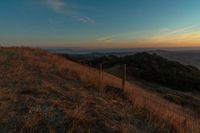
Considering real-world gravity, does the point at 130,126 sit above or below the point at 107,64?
above

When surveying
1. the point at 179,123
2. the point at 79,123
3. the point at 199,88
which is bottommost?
the point at 199,88

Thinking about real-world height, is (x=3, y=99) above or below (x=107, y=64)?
above

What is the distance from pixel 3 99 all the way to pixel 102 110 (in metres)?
2.59

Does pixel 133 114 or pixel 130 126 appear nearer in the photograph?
pixel 130 126

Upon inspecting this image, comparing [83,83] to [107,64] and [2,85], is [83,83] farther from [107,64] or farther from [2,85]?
[107,64]

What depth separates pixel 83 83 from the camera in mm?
9477

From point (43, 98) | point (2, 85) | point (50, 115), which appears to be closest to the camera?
point (50, 115)

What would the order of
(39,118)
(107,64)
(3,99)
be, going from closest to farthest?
(39,118), (3,99), (107,64)

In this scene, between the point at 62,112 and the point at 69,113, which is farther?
the point at 62,112

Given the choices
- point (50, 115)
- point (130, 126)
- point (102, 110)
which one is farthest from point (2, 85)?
point (130, 126)

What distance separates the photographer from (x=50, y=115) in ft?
16.4

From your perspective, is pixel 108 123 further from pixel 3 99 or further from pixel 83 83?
pixel 83 83

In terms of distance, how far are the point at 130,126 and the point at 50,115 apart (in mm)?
1831

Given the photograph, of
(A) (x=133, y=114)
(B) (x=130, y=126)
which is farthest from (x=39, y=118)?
(A) (x=133, y=114)
